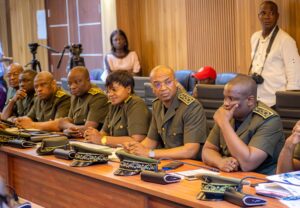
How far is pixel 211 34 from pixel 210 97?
2415 mm

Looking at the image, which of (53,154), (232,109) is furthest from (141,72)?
(232,109)

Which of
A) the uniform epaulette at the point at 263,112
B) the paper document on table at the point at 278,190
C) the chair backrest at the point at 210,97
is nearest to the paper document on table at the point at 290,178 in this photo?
the paper document on table at the point at 278,190

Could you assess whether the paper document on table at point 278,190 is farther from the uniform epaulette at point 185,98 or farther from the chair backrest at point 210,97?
the chair backrest at point 210,97

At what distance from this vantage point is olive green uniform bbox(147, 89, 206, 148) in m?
3.54

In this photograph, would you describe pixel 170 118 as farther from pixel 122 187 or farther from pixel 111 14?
pixel 111 14

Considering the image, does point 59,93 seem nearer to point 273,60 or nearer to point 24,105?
point 24,105

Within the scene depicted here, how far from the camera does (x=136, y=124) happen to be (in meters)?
4.01

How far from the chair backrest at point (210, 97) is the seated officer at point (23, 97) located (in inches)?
62.2

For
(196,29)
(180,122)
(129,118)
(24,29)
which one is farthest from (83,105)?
(24,29)

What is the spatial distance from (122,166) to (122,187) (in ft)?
0.61

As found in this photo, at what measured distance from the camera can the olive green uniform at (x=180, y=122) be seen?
3.54m

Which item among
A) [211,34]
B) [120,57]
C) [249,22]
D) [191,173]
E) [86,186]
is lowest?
[86,186]

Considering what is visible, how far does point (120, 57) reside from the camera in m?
7.61

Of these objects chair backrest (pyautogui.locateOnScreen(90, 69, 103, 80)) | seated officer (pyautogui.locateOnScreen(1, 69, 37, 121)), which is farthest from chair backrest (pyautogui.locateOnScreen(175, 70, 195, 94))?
seated officer (pyautogui.locateOnScreen(1, 69, 37, 121))
